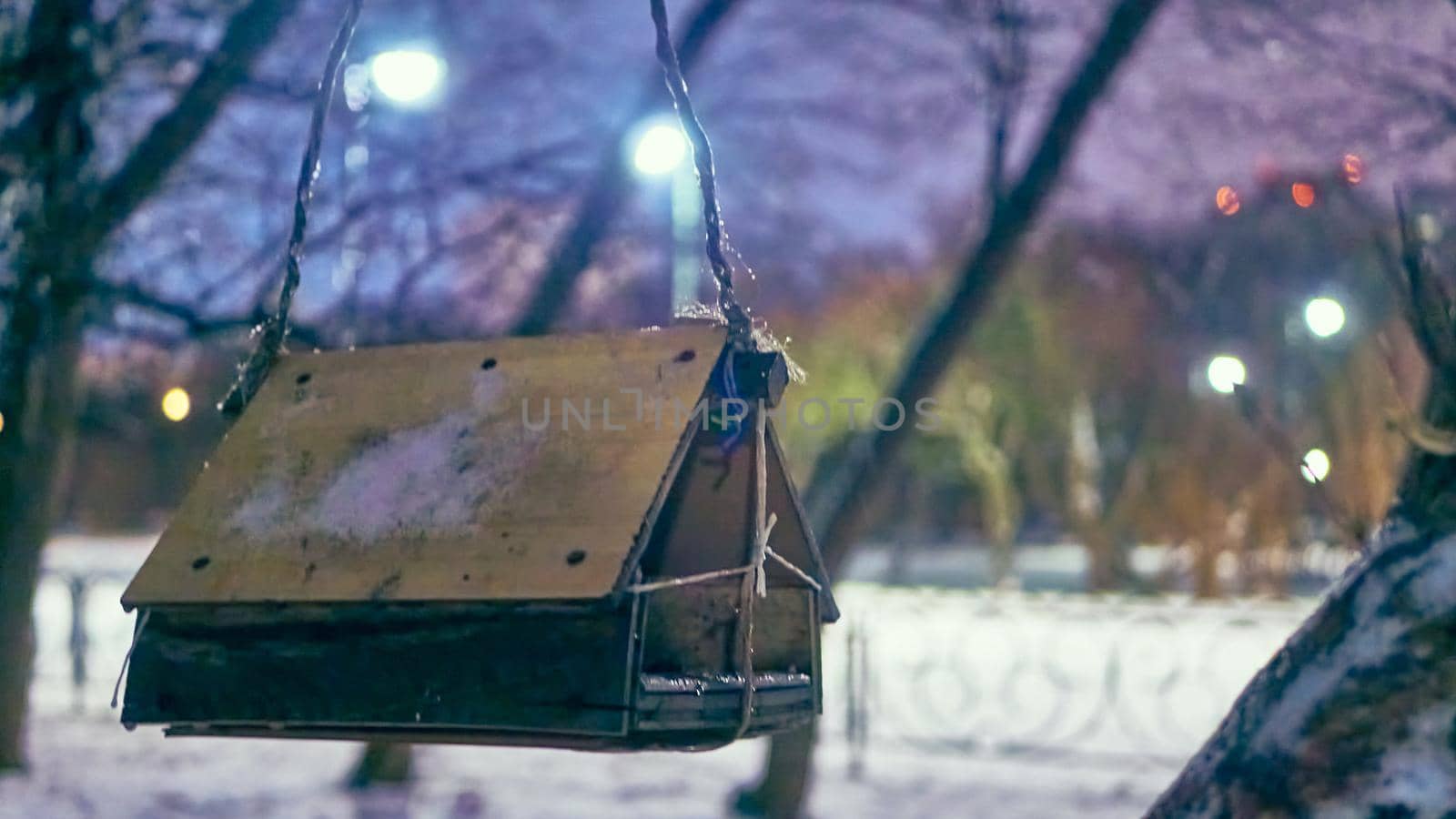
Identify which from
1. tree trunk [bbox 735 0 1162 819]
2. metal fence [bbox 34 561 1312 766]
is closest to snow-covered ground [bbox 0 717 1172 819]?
metal fence [bbox 34 561 1312 766]

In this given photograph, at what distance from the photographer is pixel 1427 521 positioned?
3055 millimetres

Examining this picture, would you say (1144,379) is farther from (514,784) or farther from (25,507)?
(25,507)

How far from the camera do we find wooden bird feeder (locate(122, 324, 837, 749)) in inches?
78.7

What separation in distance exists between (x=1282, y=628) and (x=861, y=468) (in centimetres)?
760

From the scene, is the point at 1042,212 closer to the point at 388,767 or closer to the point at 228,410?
the point at 388,767

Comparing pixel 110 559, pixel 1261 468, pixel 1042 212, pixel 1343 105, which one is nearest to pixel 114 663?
pixel 1042 212

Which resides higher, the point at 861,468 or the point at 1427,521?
the point at 861,468

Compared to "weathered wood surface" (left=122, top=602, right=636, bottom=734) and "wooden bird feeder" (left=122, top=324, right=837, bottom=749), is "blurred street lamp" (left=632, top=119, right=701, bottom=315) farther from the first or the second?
"weathered wood surface" (left=122, top=602, right=636, bottom=734)

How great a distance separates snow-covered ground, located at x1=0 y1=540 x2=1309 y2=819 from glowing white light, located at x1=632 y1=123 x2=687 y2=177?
3.37 metres

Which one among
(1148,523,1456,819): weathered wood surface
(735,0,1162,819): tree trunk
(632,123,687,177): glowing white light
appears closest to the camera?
(1148,523,1456,819): weathered wood surface

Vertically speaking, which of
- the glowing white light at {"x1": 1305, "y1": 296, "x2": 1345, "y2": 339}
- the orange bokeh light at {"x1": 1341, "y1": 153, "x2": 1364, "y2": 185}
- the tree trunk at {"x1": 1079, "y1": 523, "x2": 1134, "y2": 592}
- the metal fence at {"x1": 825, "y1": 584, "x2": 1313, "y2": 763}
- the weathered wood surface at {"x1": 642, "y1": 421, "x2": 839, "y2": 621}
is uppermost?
the glowing white light at {"x1": 1305, "y1": 296, "x2": 1345, "y2": 339}

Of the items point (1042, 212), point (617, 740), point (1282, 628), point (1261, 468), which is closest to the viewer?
point (617, 740)

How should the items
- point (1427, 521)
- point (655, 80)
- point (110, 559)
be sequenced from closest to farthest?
point (1427, 521)
point (655, 80)
point (110, 559)

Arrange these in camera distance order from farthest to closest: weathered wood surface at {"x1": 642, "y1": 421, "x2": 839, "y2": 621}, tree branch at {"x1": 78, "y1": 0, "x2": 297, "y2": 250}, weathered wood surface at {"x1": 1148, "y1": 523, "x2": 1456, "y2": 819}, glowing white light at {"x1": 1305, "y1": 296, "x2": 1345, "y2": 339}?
glowing white light at {"x1": 1305, "y1": 296, "x2": 1345, "y2": 339}, tree branch at {"x1": 78, "y1": 0, "x2": 297, "y2": 250}, weathered wood surface at {"x1": 1148, "y1": 523, "x2": 1456, "y2": 819}, weathered wood surface at {"x1": 642, "y1": 421, "x2": 839, "y2": 621}
